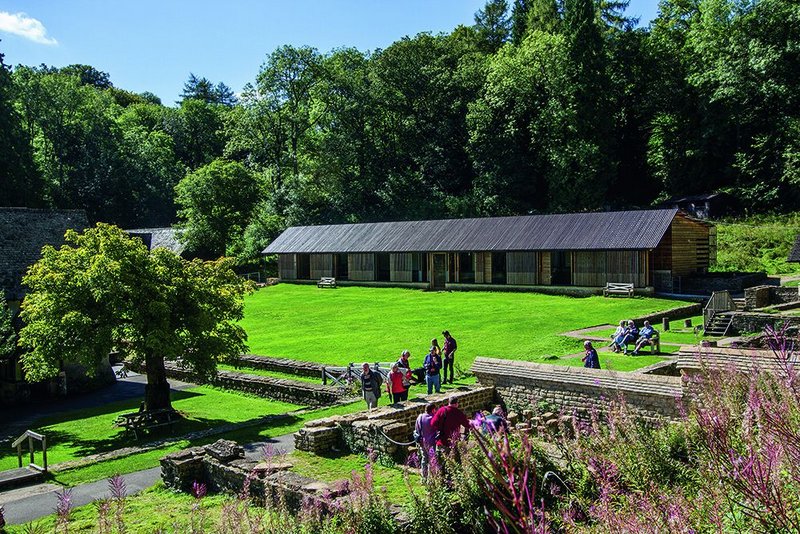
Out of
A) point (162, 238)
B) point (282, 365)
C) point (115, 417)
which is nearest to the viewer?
point (115, 417)

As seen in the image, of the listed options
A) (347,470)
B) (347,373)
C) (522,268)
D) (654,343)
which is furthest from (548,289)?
(347,470)

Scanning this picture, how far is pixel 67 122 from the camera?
7400 cm

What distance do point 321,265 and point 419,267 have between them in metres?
9.65

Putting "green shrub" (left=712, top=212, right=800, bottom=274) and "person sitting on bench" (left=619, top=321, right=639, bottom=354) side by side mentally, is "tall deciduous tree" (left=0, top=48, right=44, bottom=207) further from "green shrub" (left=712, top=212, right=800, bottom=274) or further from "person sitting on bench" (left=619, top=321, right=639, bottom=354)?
"green shrub" (left=712, top=212, right=800, bottom=274)

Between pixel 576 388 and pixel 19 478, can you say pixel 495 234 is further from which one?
pixel 19 478

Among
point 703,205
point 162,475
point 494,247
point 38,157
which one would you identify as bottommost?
point 162,475

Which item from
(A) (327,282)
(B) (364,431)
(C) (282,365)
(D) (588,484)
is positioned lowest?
(C) (282,365)

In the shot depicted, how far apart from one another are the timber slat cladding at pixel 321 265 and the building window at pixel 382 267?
4525 mm

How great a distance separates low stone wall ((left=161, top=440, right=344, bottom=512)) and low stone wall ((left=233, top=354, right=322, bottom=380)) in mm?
8983

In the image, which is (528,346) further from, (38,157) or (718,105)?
(38,157)

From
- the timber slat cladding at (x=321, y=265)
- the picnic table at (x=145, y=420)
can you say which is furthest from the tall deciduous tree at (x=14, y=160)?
the picnic table at (x=145, y=420)

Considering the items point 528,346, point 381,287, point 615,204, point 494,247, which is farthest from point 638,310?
point 615,204

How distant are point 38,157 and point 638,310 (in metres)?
65.0

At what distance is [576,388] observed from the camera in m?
17.7
